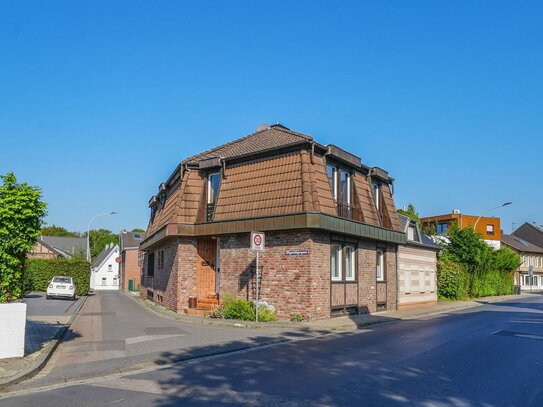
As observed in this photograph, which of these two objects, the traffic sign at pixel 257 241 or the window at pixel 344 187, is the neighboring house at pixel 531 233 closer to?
the window at pixel 344 187

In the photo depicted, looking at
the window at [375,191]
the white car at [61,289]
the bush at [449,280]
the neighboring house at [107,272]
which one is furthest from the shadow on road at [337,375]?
the neighboring house at [107,272]

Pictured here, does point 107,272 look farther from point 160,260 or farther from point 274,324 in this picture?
point 274,324

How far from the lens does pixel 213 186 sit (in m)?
22.3

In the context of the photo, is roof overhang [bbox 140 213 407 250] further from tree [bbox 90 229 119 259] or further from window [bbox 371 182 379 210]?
tree [bbox 90 229 119 259]

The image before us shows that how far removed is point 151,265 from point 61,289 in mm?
5750

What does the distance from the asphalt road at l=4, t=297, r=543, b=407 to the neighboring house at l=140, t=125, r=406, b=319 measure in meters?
5.40

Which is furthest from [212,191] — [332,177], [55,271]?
[55,271]

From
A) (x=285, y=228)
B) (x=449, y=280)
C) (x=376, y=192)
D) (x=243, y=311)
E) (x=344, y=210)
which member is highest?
(x=376, y=192)

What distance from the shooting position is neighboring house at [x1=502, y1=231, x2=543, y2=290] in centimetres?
7676

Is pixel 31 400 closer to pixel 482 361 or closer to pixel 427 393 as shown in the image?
pixel 427 393

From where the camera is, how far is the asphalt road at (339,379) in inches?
285

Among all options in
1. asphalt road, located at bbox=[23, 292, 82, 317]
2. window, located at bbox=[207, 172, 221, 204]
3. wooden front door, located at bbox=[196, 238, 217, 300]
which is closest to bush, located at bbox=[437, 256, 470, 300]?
wooden front door, located at bbox=[196, 238, 217, 300]

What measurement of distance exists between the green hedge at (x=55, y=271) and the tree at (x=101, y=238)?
200 ft

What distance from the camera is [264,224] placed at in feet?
60.7
